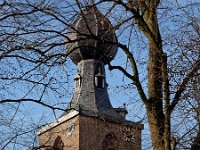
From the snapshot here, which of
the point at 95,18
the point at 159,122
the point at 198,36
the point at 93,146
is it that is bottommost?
the point at 159,122

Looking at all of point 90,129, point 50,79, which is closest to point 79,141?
point 90,129

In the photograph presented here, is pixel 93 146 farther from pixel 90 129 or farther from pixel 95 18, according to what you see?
pixel 95 18

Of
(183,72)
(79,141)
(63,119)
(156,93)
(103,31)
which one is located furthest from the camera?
(79,141)

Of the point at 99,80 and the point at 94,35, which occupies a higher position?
the point at 99,80

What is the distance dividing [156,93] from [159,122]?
1.18ft

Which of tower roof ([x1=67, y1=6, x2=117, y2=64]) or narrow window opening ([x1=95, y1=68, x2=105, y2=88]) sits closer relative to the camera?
tower roof ([x1=67, y1=6, x2=117, y2=64])

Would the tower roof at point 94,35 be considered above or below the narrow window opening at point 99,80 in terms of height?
below

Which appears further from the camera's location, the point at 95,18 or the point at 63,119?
the point at 63,119

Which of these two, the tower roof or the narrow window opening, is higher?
the narrow window opening

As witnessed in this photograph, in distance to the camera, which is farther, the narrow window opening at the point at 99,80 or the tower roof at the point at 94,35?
the narrow window opening at the point at 99,80

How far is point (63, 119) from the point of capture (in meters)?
31.6

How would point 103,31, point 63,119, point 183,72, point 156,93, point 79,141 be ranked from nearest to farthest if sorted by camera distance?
point 183,72
point 156,93
point 103,31
point 63,119
point 79,141

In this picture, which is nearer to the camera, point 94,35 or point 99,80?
point 94,35

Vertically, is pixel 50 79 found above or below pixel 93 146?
below
